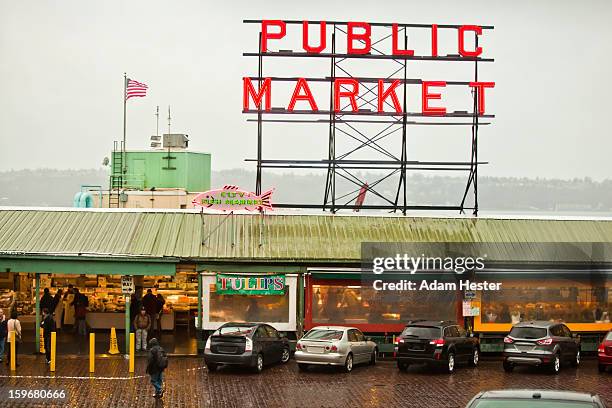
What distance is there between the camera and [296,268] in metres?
32.5

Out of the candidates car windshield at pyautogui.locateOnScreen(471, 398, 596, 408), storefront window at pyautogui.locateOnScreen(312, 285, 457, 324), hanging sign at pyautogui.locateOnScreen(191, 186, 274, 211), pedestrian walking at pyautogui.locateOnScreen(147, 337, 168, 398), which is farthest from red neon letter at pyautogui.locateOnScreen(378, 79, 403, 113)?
car windshield at pyautogui.locateOnScreen(471, 398, 596, 408)

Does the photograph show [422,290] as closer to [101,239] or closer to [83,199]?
[101,239]

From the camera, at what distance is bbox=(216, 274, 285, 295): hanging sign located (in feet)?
105

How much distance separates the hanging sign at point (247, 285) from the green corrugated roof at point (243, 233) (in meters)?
0.69

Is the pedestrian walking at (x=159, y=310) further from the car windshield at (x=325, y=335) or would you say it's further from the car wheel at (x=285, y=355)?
the car windshield at (x=325, y=335)

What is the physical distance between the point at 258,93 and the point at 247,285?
11.7 metres

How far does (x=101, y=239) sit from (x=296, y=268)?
23.3ft

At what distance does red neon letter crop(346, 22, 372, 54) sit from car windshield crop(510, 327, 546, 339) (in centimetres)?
1746

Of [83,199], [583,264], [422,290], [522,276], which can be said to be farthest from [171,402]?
[83,199]

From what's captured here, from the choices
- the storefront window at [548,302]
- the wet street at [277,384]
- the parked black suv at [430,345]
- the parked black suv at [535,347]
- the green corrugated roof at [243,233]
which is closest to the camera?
the wet street at [277,384]

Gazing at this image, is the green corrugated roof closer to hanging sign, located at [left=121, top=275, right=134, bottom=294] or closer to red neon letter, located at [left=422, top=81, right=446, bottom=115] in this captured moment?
hanging sign, located at [left=121, top=275, right=134, bottom=294]

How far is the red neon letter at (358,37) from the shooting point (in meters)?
41.2

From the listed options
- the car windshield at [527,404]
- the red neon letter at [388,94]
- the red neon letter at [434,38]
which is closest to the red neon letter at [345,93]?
the red neon letter at [388,94]

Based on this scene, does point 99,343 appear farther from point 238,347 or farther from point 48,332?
point 238,347
